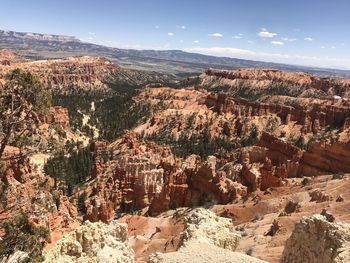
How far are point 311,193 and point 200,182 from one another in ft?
50.1

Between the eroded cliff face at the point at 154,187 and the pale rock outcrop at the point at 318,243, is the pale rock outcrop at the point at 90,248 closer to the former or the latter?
the pale rock outcrop at the point at 318,243

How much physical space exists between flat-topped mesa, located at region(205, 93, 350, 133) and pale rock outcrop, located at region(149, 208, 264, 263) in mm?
93956

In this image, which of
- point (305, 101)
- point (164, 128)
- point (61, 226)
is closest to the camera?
point (61, 226)

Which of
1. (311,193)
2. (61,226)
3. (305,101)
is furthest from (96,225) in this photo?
(305,101)

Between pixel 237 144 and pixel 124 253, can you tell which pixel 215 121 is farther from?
pixel 124 253

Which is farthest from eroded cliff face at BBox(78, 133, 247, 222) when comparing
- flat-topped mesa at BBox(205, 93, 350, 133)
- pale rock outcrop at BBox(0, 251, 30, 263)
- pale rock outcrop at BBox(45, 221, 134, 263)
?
flat-topped mesa at BBox(205, 93, 350, 133)

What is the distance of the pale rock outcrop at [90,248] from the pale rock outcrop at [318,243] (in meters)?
8.35

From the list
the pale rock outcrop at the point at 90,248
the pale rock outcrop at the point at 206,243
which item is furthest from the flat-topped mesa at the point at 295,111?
the pale rock outcrop at the point at 90,248

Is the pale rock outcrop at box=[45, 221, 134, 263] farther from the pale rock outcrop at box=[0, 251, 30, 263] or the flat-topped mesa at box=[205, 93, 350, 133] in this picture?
the flat-topped mesa at box=[205, 93, 350, 133]

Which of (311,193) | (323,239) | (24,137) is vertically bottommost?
(311,193)

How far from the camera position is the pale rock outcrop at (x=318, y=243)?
1875 cm

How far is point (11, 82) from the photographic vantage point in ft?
65.0

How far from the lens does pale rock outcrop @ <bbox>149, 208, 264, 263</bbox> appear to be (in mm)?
19234

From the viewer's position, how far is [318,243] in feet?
66.2
